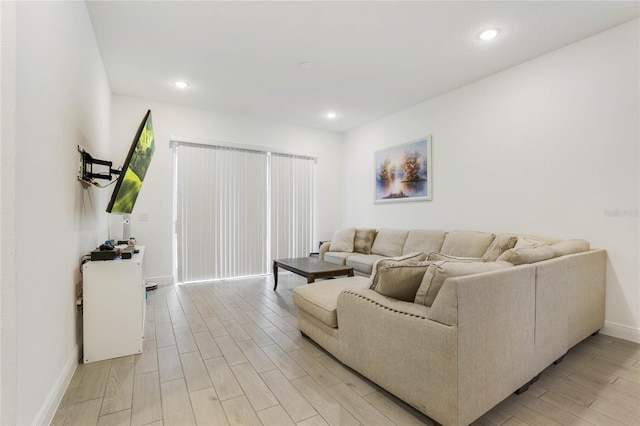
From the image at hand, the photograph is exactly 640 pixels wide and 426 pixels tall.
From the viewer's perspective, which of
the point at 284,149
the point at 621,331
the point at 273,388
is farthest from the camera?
the point at 284,149

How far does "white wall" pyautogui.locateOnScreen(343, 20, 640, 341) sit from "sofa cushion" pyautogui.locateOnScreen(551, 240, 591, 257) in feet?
0.79

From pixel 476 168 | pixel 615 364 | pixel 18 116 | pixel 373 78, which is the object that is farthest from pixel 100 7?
pixel 615 364

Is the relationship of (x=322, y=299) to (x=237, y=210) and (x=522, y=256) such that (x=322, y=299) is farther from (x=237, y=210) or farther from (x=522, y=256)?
(x=237, y=210)

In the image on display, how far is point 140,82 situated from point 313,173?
3.15 meters

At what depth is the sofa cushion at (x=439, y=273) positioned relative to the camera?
4.91 ft

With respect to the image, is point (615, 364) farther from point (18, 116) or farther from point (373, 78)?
point (18, 116)

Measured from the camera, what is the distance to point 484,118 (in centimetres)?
360

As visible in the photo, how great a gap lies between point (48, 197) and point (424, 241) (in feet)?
12.6

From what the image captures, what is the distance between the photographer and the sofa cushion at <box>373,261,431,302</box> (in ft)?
5.55

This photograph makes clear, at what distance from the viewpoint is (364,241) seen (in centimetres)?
486

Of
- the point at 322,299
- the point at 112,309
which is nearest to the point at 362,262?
the point at 322,299

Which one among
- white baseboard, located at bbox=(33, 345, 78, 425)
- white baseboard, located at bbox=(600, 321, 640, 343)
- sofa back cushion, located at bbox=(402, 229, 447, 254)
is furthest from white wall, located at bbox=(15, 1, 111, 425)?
white baseboard, located at bbox=(600, 321, 640, 343)

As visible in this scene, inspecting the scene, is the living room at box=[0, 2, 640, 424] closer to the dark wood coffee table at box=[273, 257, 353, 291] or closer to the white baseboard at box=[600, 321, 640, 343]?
the white baseboard at box=[600, 321, 640, 343]

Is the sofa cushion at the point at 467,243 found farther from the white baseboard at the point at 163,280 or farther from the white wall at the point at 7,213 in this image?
the white baseboard at the point at 163,280
